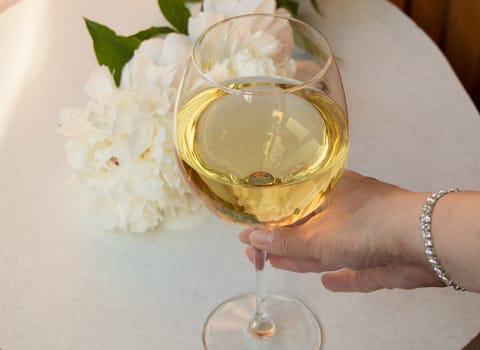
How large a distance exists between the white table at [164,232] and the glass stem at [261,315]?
4cm

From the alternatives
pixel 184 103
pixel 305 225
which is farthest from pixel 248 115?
pixel 305 225

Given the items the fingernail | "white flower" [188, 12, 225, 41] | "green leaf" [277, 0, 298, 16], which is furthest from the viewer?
"green leaf" [277, 0, 298, 16]

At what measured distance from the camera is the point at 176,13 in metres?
1.02

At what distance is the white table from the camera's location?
80cm

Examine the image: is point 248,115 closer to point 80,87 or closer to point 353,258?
point 353,258

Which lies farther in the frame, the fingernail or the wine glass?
the fingernail

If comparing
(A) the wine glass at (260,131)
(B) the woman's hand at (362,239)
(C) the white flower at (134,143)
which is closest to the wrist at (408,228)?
(B) the woman's hand at (362,239)

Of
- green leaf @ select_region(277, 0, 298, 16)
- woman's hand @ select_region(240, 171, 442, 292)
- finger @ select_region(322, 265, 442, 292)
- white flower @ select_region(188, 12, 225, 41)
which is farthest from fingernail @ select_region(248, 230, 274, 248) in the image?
green leaf @ select_region(277, 0, 298, 16)

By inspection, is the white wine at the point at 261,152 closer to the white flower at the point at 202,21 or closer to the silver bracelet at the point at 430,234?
the silver bracelet at the point at 430,234

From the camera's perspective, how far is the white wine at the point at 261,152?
65 centimetres

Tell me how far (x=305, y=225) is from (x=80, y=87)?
1.54 ft

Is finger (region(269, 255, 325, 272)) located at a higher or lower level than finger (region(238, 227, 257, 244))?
lower

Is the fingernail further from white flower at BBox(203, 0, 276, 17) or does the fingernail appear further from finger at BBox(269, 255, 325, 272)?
white flower at BBox(203, 0, 276, 17)

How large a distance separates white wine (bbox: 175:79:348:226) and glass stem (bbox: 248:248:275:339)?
0.11m
